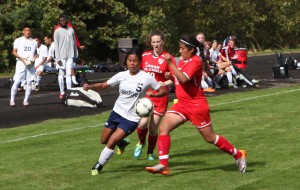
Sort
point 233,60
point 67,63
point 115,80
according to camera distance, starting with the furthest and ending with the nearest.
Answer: point 233,60 < point 67,63 < point 115,80

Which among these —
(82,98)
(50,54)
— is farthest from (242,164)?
(50,54)

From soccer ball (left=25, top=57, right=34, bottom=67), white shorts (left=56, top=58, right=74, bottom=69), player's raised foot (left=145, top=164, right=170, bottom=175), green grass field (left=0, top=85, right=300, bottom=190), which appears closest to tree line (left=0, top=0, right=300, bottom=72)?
white shorts (left=56, top=58, right=74, bottom=69)

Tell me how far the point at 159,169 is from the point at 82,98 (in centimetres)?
1097

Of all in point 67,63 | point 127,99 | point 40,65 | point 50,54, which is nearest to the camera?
point 127,99

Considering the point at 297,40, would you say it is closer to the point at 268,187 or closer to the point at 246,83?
the point at 246,83

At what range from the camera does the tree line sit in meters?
43.2

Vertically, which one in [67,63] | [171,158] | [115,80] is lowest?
[171,158]

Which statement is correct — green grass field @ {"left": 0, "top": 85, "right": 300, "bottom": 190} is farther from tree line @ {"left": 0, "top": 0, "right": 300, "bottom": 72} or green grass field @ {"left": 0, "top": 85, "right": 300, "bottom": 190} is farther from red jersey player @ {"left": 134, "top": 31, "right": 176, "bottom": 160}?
tree line @ {"left": 0, "top": 0, "right": 300, "bottom": 72}

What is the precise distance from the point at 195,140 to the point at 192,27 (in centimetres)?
4576

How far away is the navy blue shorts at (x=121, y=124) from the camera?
37.5ft

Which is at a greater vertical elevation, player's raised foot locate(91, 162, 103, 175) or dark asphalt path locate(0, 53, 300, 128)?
player's raised foot locate(91, 162, 103, 175)

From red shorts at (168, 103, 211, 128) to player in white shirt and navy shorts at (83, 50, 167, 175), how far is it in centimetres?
49

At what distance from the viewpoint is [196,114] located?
1124 cm

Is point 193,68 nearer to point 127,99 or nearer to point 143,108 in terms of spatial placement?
point 143,108
